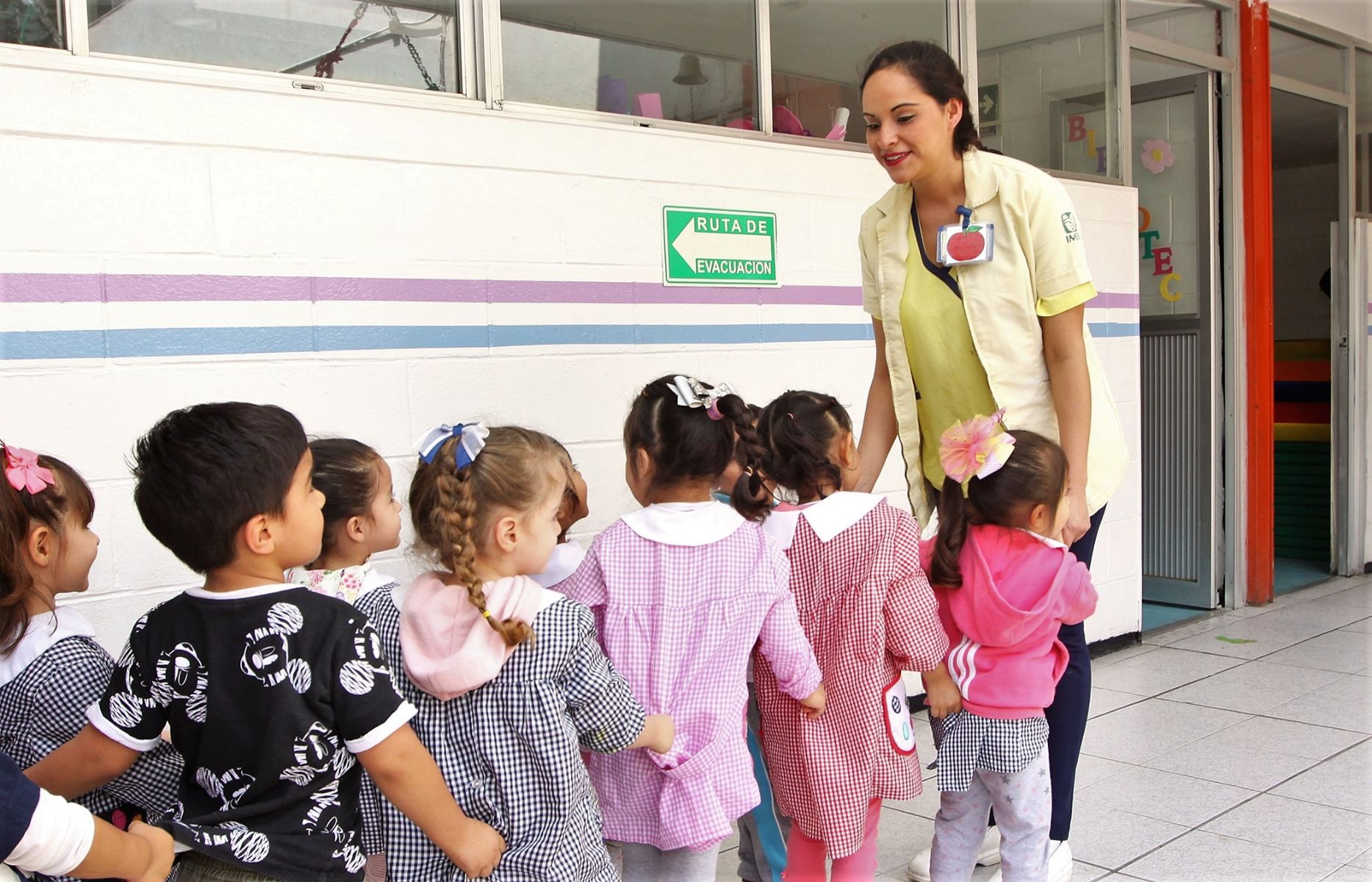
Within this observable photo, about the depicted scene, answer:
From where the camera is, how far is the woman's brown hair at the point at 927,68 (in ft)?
7.24

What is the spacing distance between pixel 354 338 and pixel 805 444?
3.26ft

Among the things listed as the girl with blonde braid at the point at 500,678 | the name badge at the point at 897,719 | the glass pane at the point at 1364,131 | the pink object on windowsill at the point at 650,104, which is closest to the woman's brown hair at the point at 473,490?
the girl with blonde braid at the point at 500,678

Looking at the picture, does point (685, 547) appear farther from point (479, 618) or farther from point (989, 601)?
point (989, 601)

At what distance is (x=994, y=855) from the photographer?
264 centimetres

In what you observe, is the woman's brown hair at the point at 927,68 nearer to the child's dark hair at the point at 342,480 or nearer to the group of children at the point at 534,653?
the group of children at the point at 534,653

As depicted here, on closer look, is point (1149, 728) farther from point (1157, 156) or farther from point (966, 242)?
point (1157, 156)

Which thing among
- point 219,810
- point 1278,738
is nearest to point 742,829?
point 219,810

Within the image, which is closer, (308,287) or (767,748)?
(767,748)

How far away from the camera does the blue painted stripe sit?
2189 millimetres

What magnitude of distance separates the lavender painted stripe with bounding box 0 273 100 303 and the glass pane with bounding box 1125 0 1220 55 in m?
3.70

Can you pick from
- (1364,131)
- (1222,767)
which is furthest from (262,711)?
(1364,131)

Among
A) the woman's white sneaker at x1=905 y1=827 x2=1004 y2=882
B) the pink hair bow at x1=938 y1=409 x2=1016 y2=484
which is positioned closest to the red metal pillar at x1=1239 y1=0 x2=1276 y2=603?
the woman's white sneaker at x1=905 y1=827 x2=1004 y2=882

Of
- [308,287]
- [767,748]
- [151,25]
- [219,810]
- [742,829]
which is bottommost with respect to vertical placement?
[742,829]

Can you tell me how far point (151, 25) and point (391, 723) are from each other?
5.31 ft
